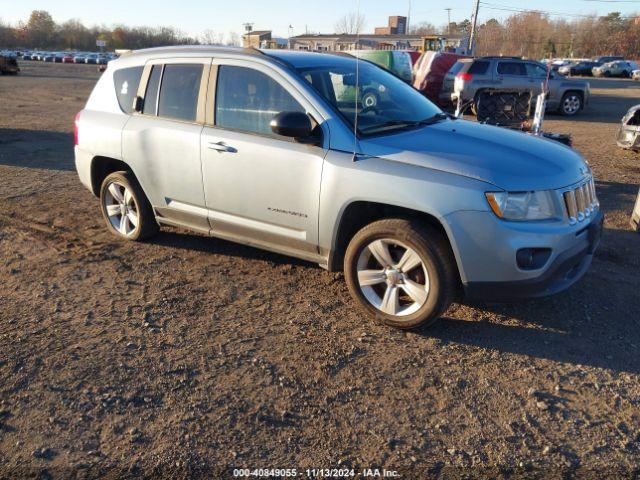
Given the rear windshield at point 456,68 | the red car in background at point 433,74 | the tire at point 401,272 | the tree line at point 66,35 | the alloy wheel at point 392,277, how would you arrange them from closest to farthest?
1. the tire at point 401,272
2. the alloy wheel at point 392,277
3. the rear windshield at point 456,68
4. the red car in background at point 433,74
5. the tree line at point 66,35

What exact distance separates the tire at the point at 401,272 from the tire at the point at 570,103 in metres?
15.1

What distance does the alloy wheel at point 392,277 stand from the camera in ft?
12.1

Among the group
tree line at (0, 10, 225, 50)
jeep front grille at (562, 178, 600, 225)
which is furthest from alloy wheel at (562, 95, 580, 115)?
tree line at (0, 10, 225, 50)

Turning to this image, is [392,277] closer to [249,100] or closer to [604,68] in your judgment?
[249,100]

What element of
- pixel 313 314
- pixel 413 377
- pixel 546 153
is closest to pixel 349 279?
pixel 313 314

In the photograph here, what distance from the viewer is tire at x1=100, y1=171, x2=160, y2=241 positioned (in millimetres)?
5246

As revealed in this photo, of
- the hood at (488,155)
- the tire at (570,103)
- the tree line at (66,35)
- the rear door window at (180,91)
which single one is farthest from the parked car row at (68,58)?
the hood at (488,155)

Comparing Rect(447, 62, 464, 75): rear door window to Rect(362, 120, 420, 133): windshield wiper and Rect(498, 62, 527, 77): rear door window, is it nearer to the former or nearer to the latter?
Rect(498, 62, 527, 77): rear door window

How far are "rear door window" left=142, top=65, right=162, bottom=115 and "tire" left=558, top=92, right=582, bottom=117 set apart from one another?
14.9m

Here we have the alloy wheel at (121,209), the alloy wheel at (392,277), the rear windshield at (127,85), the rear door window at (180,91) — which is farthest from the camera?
the alloy wheel at (121,209)

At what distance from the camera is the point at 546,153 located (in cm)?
385

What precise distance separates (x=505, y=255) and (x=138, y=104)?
11.7 feet

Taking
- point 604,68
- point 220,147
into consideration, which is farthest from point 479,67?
point 604,68

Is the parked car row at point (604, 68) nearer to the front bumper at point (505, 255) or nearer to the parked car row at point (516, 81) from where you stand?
the parked car row at point (516, 81)
